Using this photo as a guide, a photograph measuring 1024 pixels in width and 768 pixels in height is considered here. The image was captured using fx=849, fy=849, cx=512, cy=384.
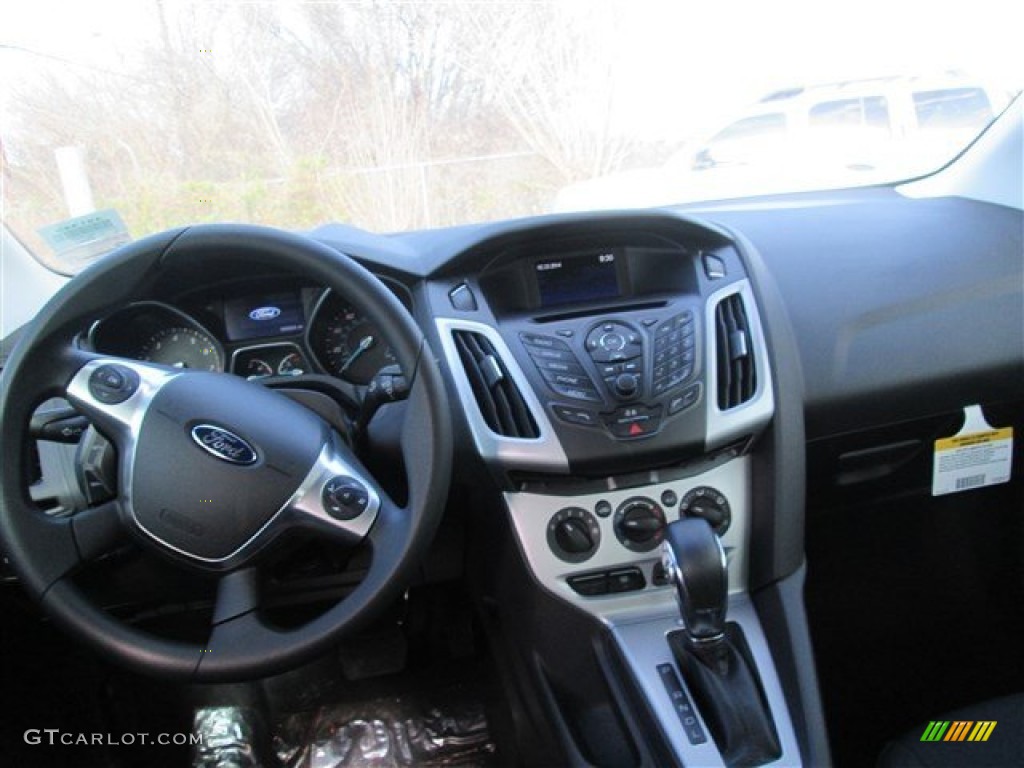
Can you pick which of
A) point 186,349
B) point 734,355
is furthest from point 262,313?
point 734,355

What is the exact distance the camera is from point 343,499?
3.72 ft

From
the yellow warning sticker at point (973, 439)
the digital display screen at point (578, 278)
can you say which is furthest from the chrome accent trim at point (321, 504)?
the yellow warning sticker at point (973, 439)

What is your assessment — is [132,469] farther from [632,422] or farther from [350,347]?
[632,422]

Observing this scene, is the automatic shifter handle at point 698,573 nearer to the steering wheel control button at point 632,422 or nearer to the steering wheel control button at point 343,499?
the steering wheel control button at point 632,422

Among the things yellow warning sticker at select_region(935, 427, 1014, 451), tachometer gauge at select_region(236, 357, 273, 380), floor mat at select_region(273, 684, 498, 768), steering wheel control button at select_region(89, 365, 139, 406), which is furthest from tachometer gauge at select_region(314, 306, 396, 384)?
yellow warning sticker at select_region(935, 427, 1014, 451)

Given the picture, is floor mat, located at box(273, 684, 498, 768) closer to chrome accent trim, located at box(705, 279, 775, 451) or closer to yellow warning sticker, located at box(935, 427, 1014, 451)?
chrome accent trim, located at box(705, 279, 775, 451)

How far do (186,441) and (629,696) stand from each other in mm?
840

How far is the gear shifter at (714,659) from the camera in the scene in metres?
1.29

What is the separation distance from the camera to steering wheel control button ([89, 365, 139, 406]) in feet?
3.63

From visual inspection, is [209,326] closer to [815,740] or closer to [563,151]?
[563,151]

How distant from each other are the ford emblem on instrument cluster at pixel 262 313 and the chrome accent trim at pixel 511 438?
320 millimetres

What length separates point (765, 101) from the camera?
1997 mm

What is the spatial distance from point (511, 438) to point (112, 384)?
597 mm

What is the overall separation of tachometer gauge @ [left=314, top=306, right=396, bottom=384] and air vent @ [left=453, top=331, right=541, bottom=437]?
148 millimetres
